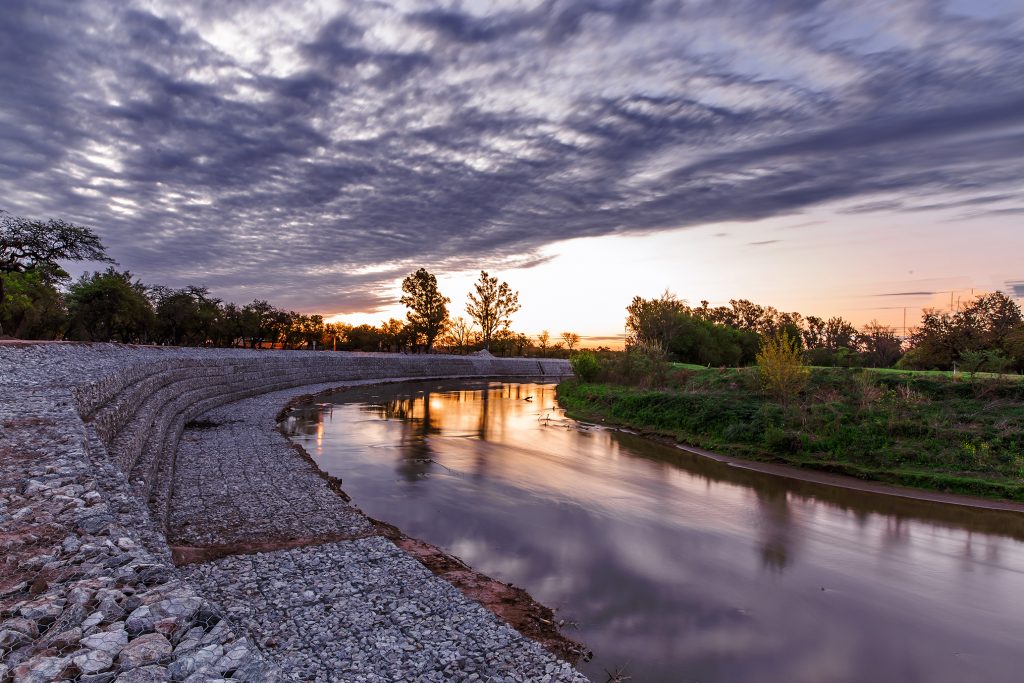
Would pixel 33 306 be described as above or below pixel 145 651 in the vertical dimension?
above

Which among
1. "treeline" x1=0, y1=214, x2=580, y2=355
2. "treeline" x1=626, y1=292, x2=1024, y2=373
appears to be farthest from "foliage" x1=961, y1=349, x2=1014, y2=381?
"treeline" x1=0, y1=214, x2=580, y2=355

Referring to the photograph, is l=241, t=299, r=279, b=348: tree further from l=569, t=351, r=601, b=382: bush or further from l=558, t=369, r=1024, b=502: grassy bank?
l=558, t=369, r=1024, b=502: grassy bank

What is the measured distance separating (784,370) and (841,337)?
83649 millimetres

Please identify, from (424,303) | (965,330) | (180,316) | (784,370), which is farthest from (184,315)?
(965,330)

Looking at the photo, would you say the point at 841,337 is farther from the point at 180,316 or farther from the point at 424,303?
the point at 180,316

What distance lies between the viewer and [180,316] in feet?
185

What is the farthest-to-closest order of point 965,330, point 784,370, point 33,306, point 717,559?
point 33,306 < point 965,330 < point 784,370 < point 717,559

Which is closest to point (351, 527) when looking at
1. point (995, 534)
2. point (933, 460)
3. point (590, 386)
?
point (995, 534)

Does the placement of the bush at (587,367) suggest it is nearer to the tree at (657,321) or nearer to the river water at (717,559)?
the tree at (657,321)

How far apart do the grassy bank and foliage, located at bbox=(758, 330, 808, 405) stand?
652mm

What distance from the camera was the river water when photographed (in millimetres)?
7414

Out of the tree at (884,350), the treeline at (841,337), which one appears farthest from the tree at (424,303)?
the tree at (884,350)

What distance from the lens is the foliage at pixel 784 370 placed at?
2239cm

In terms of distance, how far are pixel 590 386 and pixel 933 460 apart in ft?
71.0
